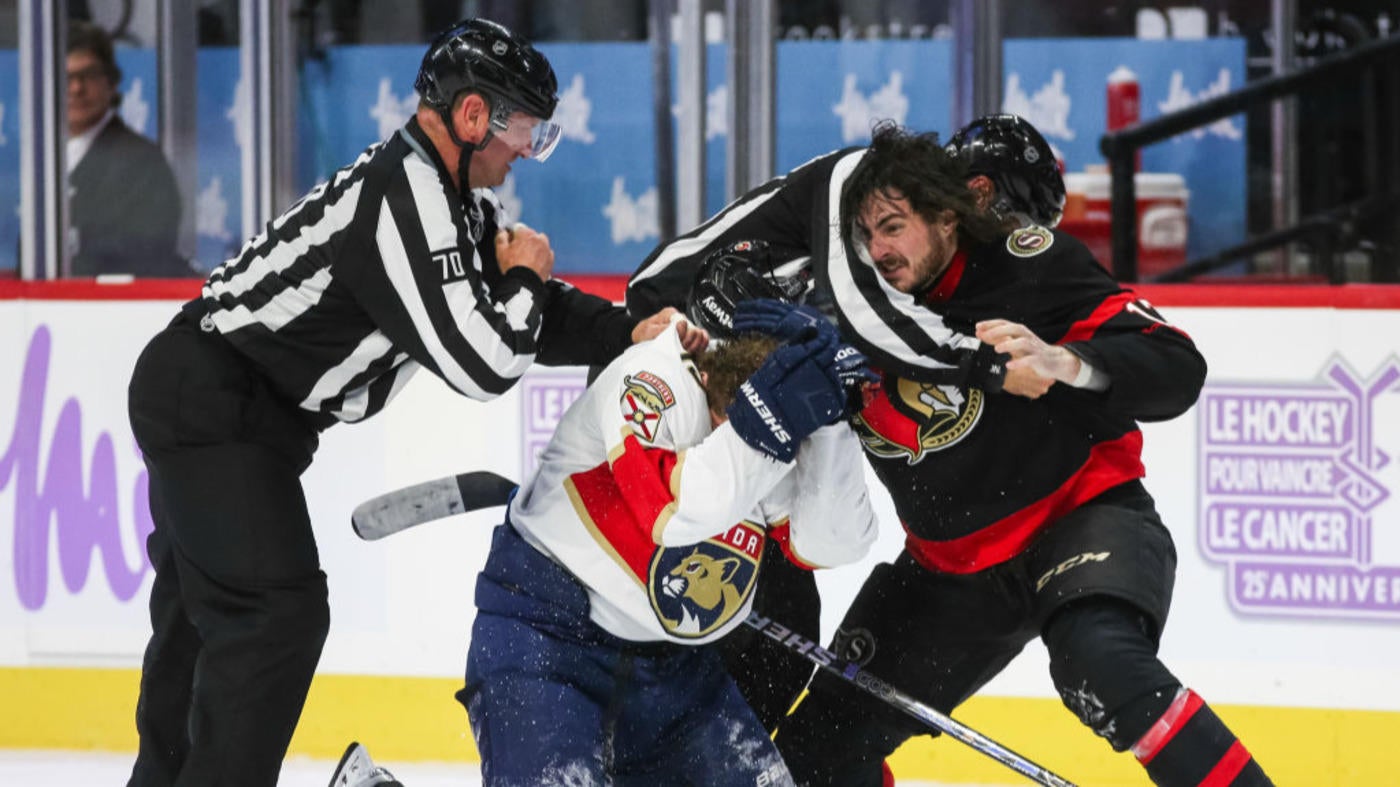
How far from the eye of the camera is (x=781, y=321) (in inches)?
75.7

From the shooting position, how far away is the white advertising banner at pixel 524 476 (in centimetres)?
312

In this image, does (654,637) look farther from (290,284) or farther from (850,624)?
(290,284)

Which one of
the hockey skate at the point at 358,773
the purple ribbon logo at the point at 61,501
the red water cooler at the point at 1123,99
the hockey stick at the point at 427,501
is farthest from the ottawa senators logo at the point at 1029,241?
the red water cooler at the point at 1123,99

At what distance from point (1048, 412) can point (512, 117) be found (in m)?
0.80

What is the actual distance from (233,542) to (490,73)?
0.69m

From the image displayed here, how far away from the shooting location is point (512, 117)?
2.26m

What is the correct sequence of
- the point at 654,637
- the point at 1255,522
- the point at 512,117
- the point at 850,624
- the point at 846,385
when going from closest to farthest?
the point at 846,385 < the point at 654,637 < the point at 512,117 < the point at 850,624 < the point at 1255,522

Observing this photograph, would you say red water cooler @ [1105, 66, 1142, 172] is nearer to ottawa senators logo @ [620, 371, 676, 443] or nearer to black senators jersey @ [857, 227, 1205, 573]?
black senators jersey @ [857, 227, 1205, 573]

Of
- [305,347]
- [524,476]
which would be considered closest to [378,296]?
[305,347]

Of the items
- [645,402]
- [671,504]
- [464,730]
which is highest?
[645,402]

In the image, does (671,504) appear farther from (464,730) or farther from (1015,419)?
(464,730)

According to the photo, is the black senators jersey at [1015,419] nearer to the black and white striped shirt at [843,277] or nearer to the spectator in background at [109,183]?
the black and white striped shirt at [843,277]

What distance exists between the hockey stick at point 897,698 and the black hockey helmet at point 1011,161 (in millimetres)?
635

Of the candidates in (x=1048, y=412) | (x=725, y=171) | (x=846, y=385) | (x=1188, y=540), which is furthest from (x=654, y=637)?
(x=725, y=171)
